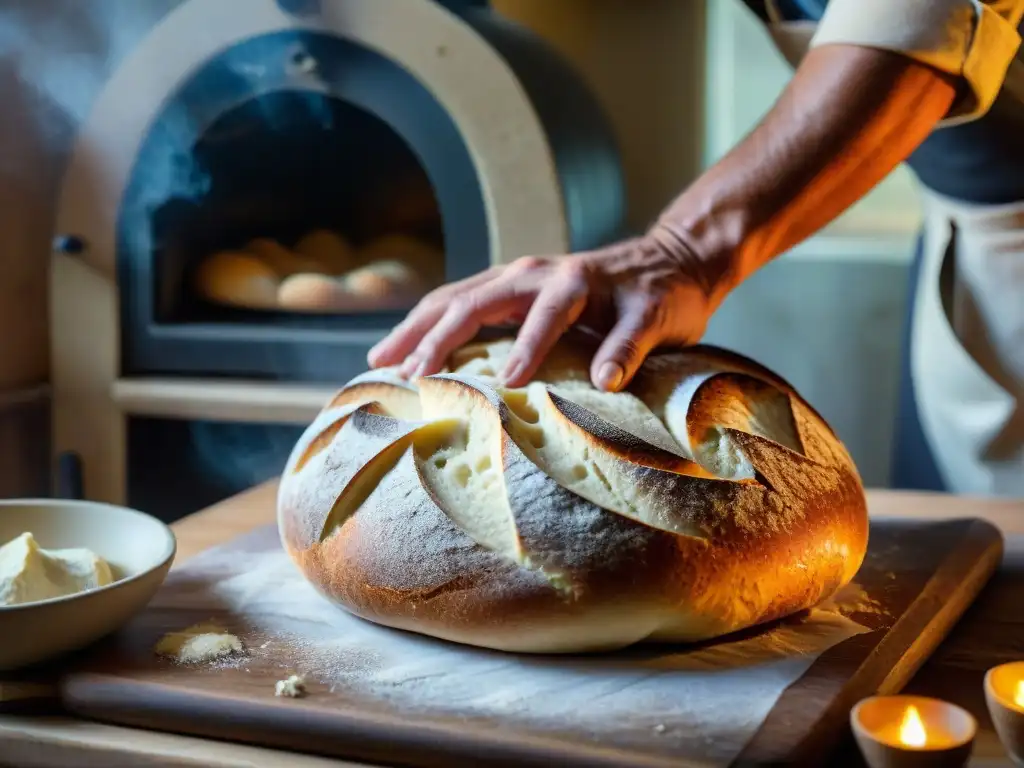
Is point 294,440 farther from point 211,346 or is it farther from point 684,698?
point 684,698

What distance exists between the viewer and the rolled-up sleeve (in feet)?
3.60

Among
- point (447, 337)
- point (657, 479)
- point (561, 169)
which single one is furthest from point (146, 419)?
point (657, 479)

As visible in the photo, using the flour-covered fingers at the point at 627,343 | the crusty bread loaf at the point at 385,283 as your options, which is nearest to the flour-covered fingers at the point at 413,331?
the flour-covered fingers at the point at 627,343

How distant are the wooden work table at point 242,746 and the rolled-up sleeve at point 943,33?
0.49 meters

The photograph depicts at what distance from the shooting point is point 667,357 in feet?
3.50

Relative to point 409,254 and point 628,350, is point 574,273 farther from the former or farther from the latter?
point 409,254

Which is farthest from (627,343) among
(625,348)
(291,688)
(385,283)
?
(385,283)

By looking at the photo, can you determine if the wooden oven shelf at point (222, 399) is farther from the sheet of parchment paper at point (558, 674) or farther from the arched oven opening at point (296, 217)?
the sheet of parchment paper at point (558, 674)

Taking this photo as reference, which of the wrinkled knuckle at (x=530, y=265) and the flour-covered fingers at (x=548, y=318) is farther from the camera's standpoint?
the wrinkled knuckle at (x=530, y=265)

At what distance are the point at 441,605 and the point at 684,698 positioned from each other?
190 millimetres

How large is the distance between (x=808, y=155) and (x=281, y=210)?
3.53 feet

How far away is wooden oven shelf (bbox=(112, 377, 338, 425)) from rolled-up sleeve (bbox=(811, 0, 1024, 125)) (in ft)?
2.82

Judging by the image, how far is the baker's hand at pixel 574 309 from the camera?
3.30 ft

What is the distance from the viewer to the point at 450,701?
0.77m
